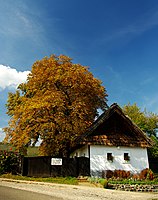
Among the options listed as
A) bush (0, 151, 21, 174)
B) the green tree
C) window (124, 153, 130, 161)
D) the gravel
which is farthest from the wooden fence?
the green tree

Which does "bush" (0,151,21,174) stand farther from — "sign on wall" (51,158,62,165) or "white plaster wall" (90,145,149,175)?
"white plaster wall" (90,145,149,175)

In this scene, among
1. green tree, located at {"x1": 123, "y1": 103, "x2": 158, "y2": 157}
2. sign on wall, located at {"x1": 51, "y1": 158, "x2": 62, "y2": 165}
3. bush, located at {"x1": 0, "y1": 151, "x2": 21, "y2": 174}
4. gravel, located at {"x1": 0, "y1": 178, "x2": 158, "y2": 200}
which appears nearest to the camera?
gravel, located at {"x1": 0, "y1": 178, "x2": 158, "y2": 200}

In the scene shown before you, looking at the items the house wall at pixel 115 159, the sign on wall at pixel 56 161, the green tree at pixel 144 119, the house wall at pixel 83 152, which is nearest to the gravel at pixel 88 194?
the sign on wall at pixel 56 161

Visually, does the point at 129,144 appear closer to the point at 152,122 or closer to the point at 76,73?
the point at 76,73

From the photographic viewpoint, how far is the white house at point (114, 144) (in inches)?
802

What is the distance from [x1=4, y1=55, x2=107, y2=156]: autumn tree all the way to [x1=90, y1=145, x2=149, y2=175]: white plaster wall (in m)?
2.70

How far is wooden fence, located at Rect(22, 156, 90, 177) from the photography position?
1933cm

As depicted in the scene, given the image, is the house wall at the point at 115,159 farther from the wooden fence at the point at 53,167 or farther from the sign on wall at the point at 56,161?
the sign on wall at the point at 56,161

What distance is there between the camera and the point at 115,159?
827 inches

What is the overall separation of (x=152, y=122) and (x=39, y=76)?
26.2 meters

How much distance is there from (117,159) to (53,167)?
5.82m

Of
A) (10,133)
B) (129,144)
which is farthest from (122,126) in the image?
(10,133)

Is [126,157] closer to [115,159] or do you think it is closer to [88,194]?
[115,159]

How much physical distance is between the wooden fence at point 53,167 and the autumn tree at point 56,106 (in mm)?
2086
